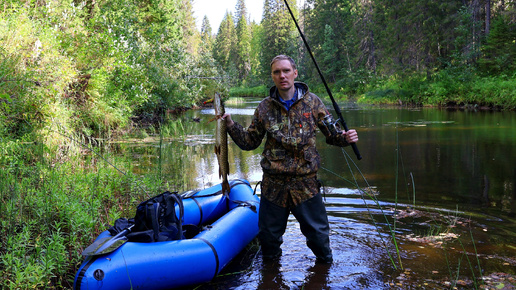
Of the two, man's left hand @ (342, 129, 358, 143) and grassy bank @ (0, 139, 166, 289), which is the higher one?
man's left hand @ (342, 129, 358, 143)

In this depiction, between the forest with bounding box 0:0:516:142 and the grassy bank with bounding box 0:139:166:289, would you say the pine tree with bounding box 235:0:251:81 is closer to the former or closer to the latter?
the forest with bounding box 0:0:516:142

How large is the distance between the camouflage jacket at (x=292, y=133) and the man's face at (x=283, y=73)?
16 cm

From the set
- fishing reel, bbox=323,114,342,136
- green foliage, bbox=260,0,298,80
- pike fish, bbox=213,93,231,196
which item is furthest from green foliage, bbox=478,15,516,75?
green foliage, bbox=260,0,298,80

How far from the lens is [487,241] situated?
16.2 feet

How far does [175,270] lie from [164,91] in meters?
14.9

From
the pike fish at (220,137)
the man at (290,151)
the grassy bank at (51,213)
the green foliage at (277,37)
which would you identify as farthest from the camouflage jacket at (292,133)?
the green foliage at (277,37)

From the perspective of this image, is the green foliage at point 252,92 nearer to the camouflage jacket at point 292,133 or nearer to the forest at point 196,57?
the forest at point 196,57

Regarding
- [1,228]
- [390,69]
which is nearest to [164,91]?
[1,228]

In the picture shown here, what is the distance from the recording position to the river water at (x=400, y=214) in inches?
163

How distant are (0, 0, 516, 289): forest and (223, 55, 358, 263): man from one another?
1767 millimetres

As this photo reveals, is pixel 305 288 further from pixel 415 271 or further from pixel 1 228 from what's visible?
pixel 1 228

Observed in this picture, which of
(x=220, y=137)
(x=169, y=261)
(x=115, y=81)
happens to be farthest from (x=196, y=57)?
(x=169, y=261)

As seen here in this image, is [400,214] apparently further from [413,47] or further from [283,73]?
[413,47]

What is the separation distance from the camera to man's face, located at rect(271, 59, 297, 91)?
4.02 meters
